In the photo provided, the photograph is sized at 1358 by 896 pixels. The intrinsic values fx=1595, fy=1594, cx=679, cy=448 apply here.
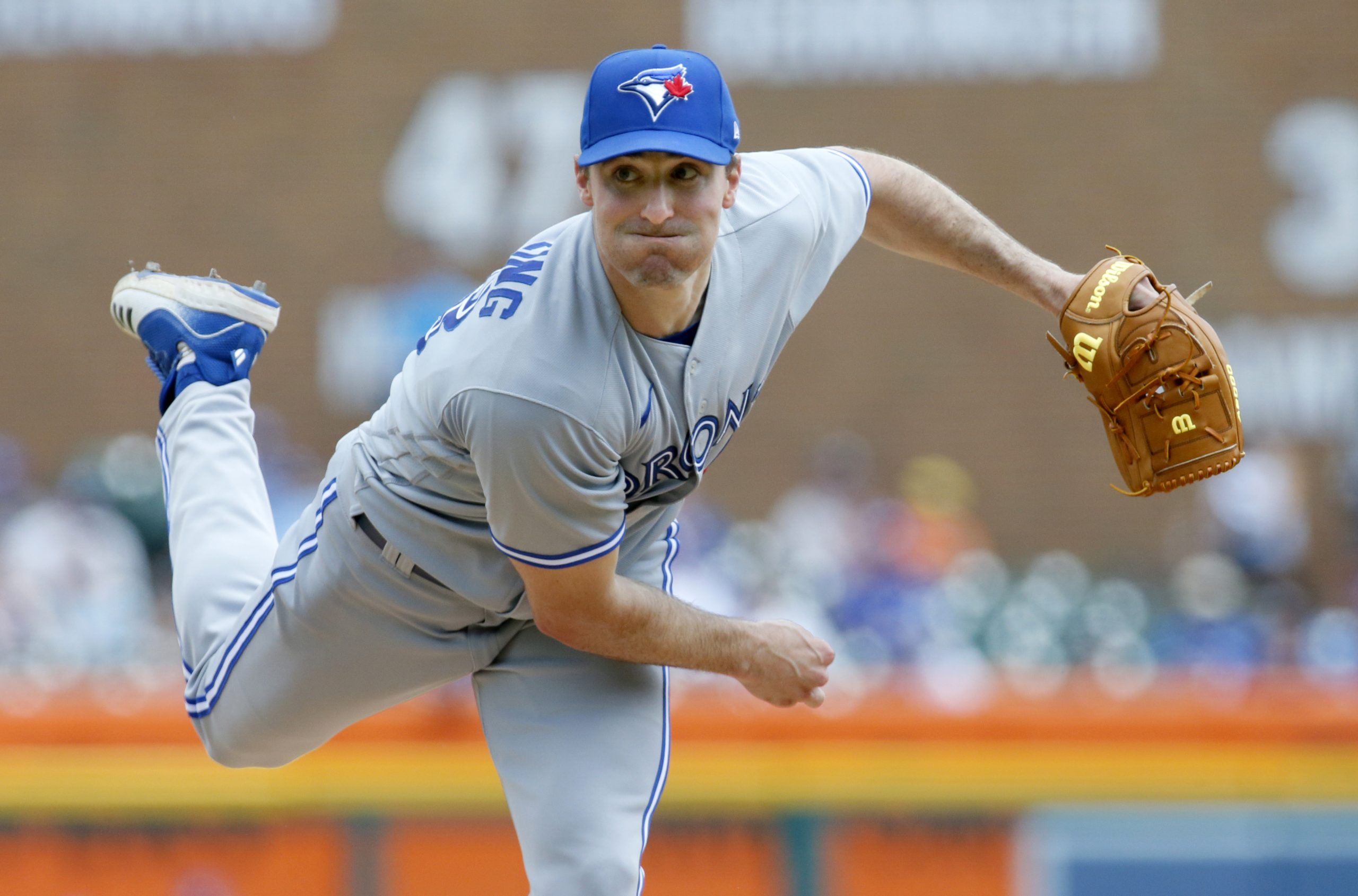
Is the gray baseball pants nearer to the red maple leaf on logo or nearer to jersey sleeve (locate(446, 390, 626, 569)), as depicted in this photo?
jersey sleeve (locate(446, 390, 626, 569))

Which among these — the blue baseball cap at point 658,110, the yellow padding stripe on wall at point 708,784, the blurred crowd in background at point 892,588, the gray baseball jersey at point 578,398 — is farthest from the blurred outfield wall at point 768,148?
the blue baseball cap at point 658,110

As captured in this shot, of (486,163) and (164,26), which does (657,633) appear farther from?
(164,26)

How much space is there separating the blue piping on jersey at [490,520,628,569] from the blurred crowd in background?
325cm

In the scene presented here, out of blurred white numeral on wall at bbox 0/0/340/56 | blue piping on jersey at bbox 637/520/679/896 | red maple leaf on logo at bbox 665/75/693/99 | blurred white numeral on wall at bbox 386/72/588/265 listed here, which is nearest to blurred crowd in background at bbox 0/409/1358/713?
blurred white numeral on wall at bbox 386/72/588/265

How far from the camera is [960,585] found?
29.2 ft

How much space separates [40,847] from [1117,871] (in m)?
3.47

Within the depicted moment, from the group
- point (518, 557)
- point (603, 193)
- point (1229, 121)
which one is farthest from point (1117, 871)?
point (1229, 121)

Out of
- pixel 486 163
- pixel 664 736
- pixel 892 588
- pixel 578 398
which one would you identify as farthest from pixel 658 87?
pixel 486 163

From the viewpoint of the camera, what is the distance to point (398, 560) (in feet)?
10.6

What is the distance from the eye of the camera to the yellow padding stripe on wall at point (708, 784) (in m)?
5.12

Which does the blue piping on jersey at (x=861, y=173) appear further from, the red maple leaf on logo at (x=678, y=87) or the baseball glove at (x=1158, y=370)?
the red maple leaf on logo at (x=678, y=87)

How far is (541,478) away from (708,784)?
8.46ft

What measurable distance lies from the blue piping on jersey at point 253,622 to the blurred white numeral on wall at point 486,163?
8.26 metres

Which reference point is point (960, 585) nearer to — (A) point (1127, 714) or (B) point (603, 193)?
(A) point (1127, 714)
